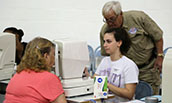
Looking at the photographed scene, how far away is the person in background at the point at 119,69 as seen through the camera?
240cm

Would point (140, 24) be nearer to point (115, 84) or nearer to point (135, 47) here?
point (135, 47)

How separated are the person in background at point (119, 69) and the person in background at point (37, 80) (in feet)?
1.69

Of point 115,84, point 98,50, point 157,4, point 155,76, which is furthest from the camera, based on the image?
point 98,50

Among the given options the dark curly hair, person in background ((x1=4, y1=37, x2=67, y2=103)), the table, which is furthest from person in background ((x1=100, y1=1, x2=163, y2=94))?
person in background ((x1=4, y1=37, x2=67, y2=103))

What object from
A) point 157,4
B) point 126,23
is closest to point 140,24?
point 126,23

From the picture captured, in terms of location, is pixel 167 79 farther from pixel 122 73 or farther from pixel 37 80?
pixel 122 73

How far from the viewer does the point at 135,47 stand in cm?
301

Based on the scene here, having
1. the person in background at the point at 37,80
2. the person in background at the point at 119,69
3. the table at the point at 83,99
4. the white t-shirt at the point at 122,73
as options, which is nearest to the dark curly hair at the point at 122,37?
the person in background at the point at 119,69

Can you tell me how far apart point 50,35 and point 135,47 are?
2528mm

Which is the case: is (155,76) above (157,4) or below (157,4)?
below

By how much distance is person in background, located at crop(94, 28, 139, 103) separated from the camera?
2.40 m

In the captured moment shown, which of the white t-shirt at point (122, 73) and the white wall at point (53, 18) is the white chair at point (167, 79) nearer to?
the white t-shirt at point (122, 73)

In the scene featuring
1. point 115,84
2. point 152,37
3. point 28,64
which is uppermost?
point 152,37

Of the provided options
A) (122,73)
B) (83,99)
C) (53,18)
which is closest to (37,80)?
(83,99)
